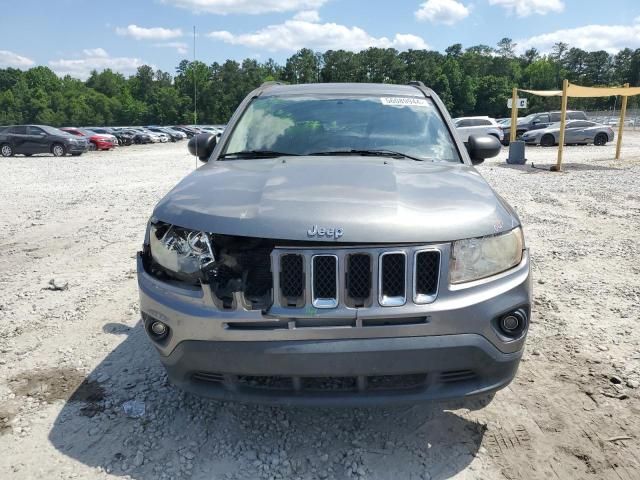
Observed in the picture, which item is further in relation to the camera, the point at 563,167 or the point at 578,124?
the point at 578,124

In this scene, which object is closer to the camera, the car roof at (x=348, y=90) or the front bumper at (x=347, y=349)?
the front bumper at (x=347, y=349)

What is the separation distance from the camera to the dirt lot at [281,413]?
8.14 feet

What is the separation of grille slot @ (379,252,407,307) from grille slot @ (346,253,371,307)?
0.19ft

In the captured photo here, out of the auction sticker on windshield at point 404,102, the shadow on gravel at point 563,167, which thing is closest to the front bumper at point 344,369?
the auction sticker on windshield at point 404,102

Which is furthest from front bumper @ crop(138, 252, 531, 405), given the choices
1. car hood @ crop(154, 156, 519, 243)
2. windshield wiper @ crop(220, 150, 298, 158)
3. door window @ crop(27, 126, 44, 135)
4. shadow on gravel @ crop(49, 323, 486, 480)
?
door window @ crop(27, 126, 44, 135)

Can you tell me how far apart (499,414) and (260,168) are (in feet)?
6.31

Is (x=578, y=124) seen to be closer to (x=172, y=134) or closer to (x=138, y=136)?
(x=138, y=136)

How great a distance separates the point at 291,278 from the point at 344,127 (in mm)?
1728

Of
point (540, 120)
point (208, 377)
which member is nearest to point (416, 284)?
point (208, 377)

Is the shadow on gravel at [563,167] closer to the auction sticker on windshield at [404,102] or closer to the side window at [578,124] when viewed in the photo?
the side window at [578,124]

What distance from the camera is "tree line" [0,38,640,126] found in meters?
88.2

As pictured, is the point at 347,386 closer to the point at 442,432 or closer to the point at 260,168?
the point at 442,432

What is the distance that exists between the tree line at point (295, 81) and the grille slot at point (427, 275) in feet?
250

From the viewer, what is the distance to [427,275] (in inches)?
88.4
